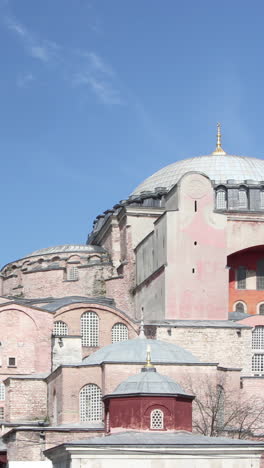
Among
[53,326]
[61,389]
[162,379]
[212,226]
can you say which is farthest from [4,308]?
→ [162,379]

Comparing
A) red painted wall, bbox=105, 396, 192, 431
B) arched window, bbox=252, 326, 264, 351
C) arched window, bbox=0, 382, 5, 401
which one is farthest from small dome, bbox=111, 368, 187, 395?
arched window, bbox=252, 326, 264, 351

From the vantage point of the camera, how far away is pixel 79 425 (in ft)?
146

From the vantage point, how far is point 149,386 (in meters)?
37.3

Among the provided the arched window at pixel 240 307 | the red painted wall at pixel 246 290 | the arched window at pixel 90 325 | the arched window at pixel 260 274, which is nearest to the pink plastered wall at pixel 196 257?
the arched window at pixel 90 325

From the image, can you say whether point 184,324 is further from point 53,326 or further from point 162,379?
point 162,379

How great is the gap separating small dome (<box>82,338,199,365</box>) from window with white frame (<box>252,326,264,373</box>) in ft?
17.0

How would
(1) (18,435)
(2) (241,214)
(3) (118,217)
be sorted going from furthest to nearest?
(3) (118,217)
(2) (241,214)
(1) (18,435)

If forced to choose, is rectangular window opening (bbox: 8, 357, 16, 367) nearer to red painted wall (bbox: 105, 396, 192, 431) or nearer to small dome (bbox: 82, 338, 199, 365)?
small dome (bbox: 82, 338, 199, 365)

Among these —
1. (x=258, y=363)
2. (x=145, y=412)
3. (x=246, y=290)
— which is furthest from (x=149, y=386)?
(x=246, y=290)

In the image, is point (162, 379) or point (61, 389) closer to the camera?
point (162, 379)

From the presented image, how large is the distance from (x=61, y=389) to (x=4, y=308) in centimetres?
624

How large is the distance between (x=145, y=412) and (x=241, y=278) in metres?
21.8

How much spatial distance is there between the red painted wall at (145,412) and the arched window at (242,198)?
24.4 metres

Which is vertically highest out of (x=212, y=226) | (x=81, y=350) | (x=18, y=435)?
(x=212, y=226)
